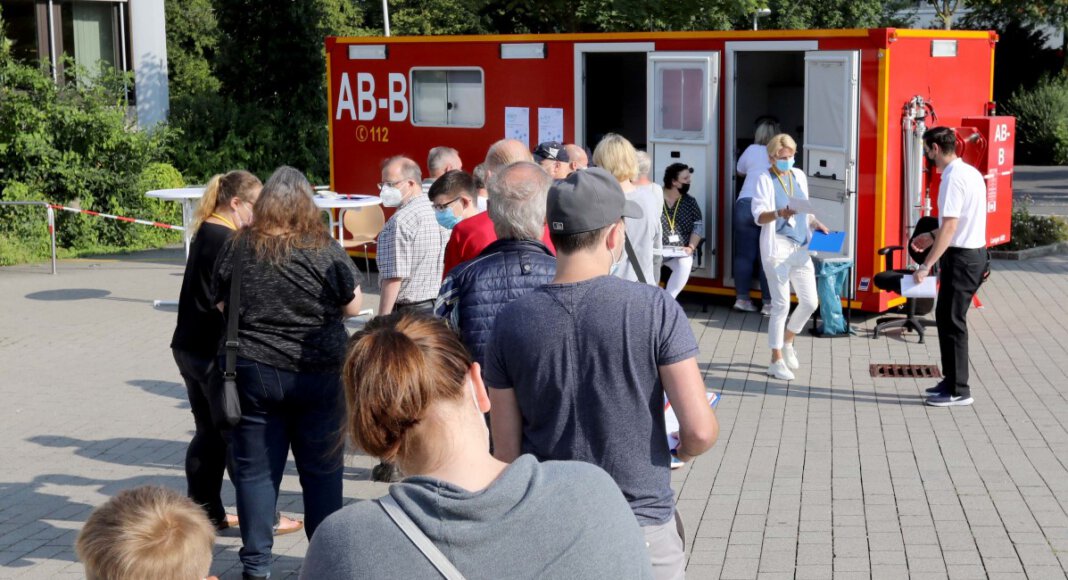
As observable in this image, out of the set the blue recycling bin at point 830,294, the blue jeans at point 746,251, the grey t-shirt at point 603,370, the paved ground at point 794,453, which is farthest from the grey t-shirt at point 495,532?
the blue jeans at point 746,251

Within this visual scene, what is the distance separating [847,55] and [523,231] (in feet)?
22.4

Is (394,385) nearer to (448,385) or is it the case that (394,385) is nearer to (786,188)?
(448,385)

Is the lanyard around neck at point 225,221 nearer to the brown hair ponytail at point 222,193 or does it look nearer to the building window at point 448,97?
the brown hair ponytail at point 222,193

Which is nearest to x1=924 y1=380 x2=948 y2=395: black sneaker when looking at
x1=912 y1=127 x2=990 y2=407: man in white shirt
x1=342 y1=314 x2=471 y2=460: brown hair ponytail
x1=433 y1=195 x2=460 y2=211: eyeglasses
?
x1=912 y1=127 x2=990 y2=407: man in white shirt

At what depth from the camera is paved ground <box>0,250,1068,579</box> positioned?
5668 millimetres

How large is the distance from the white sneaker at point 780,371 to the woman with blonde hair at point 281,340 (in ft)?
15.2

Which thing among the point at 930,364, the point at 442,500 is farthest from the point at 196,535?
the point at 930,364

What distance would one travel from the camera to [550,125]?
40.8 ft

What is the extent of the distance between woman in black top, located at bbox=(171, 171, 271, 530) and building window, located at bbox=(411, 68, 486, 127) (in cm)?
745

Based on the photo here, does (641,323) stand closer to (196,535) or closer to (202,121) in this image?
(196,535)

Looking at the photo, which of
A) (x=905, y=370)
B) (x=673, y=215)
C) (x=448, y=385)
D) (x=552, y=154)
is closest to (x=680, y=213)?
(x=673, y=215)

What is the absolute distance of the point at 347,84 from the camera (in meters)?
14.5

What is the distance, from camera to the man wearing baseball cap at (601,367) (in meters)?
3.31

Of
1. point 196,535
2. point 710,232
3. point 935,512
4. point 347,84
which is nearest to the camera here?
point 196,535
